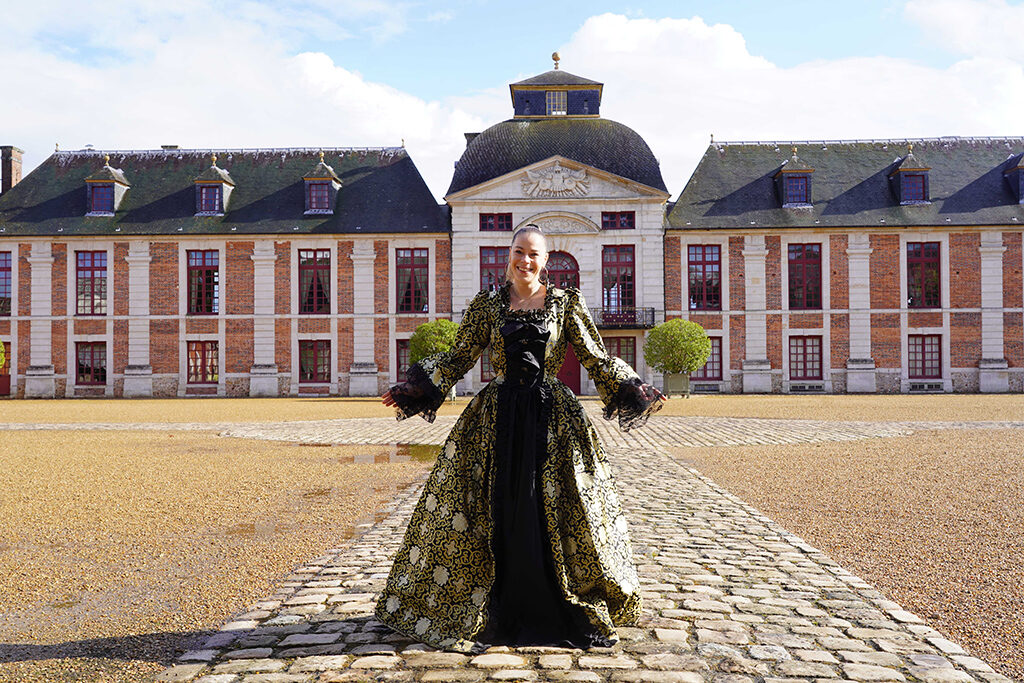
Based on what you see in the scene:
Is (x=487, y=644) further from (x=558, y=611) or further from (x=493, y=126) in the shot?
(x=493, y=126)

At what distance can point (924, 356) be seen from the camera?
2698 cm

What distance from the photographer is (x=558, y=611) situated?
10.8 feet

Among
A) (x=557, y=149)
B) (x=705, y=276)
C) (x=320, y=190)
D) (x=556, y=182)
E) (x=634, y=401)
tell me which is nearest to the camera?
(x=634, y=401)

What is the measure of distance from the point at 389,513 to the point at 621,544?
3.17 m

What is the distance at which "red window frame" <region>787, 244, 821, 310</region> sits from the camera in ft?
88.5

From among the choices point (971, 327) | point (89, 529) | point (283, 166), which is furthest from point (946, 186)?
point (89, 529)

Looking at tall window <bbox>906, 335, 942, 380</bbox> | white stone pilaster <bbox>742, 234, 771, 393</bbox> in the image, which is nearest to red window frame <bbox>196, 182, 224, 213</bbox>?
white stone pilaster <bbox>742, 234, 771, 393</bbox>

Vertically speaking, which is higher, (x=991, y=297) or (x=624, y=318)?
(x=991, y=297)

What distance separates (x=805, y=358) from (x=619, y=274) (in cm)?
711

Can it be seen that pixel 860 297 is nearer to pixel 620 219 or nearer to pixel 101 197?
pixel 620 219

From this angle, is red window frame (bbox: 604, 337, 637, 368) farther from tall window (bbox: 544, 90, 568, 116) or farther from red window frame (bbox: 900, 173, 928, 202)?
red window frame (bbox: 900, 173, 928, 202)

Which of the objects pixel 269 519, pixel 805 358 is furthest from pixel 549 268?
pixel 269 519

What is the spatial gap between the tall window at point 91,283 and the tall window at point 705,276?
2082cm

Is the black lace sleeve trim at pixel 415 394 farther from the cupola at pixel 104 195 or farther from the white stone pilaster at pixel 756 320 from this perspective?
the cupola at pixel 104 195
